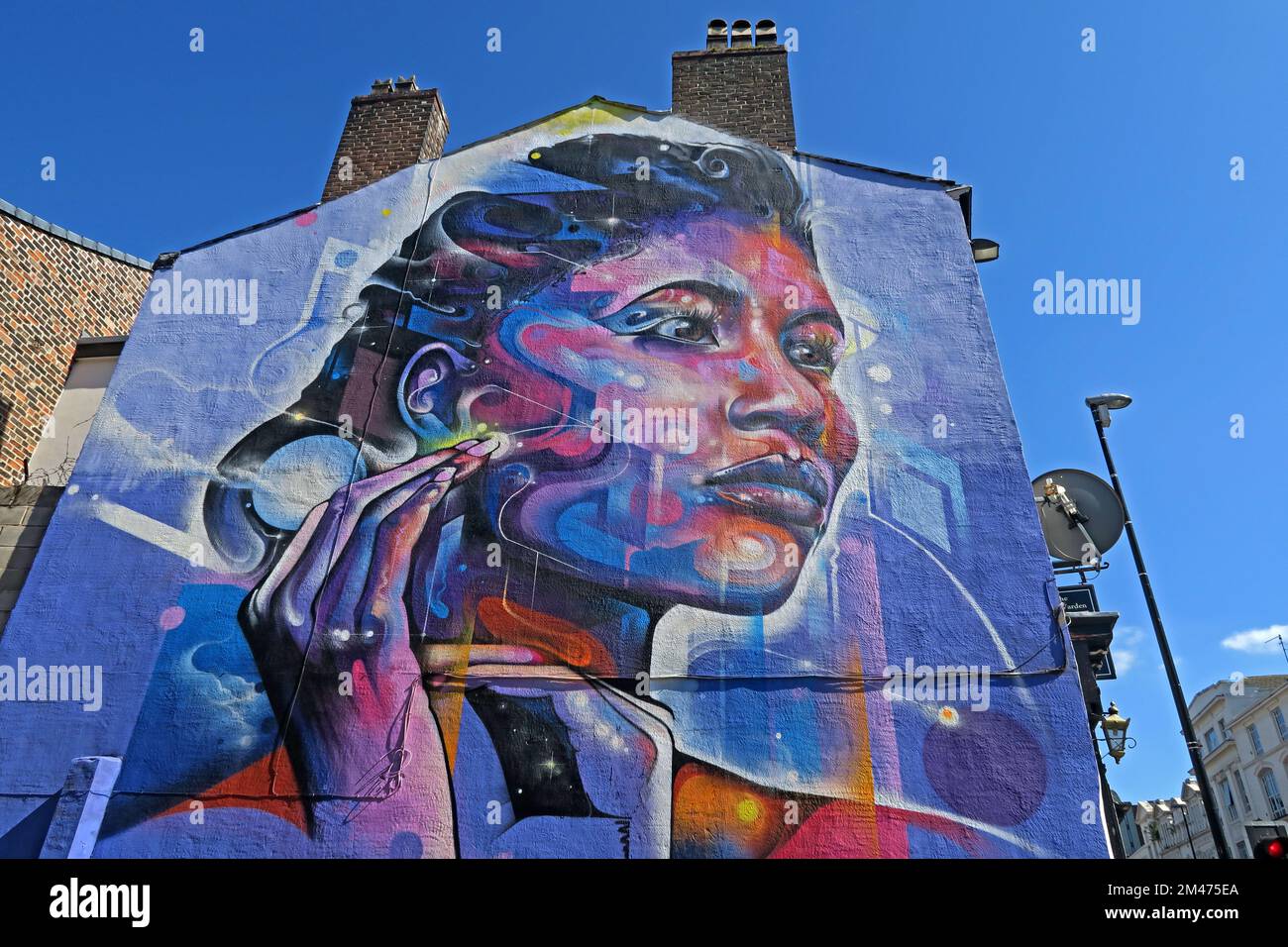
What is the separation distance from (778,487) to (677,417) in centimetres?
132

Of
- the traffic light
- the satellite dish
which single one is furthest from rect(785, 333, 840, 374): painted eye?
the traffic light

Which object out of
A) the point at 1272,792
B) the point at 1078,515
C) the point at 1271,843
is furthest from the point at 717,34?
the point at 1272,792

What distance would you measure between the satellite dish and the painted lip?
9.31 ft

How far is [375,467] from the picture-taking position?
30.9ft

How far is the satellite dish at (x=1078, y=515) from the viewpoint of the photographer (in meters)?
10.0

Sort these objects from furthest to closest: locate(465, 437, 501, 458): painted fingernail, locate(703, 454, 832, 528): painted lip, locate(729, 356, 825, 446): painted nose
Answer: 1. locate(465, 437, 501, 458): painted fingernail
2. locate(729, 356, 825, 446): painted nose
3. locate(703, 454, 832, 528): painted lip

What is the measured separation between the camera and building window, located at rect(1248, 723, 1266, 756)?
4338 centimetres

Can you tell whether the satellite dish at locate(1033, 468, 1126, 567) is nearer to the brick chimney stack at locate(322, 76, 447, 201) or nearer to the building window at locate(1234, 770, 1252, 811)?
the brick chimney stack at locate(322, 76, 447, 201)

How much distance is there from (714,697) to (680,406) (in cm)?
310

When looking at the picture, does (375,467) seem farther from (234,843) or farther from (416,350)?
(234,843)
